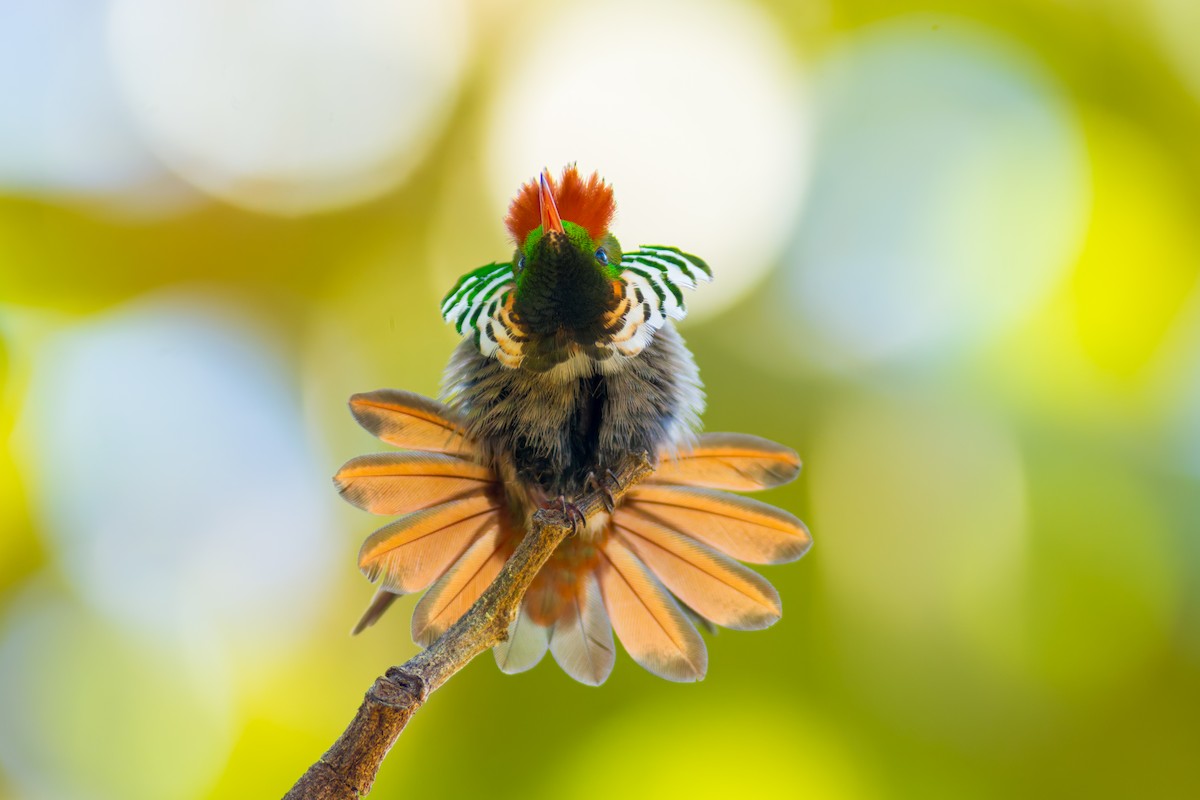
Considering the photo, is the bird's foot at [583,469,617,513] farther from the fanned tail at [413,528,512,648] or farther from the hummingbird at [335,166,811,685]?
the fanned tail at [413,528,512,648]

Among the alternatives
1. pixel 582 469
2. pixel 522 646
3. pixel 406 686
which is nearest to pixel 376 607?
pixel 522 646

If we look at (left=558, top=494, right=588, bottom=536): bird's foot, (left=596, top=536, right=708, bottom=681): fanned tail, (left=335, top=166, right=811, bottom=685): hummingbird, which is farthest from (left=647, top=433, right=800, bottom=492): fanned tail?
(left=558, top=494, right=588, bottom=536): bird's foot

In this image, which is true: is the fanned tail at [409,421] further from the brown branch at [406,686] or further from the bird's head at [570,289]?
the brown branch at [406,686]

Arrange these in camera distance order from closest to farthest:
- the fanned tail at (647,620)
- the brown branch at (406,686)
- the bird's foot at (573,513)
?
the brown branch at (406,686), the bird's foot at (573,513), the fanned tail at (647,620)

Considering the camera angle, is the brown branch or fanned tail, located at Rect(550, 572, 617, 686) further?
fanned tail, located at Rect(550, 572, 617, 686)

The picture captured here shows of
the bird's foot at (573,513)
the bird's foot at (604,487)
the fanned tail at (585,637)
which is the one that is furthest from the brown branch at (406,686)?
the fanned tail at (585,637)

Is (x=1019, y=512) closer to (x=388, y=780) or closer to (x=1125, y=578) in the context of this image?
(x=1125, y=578)
